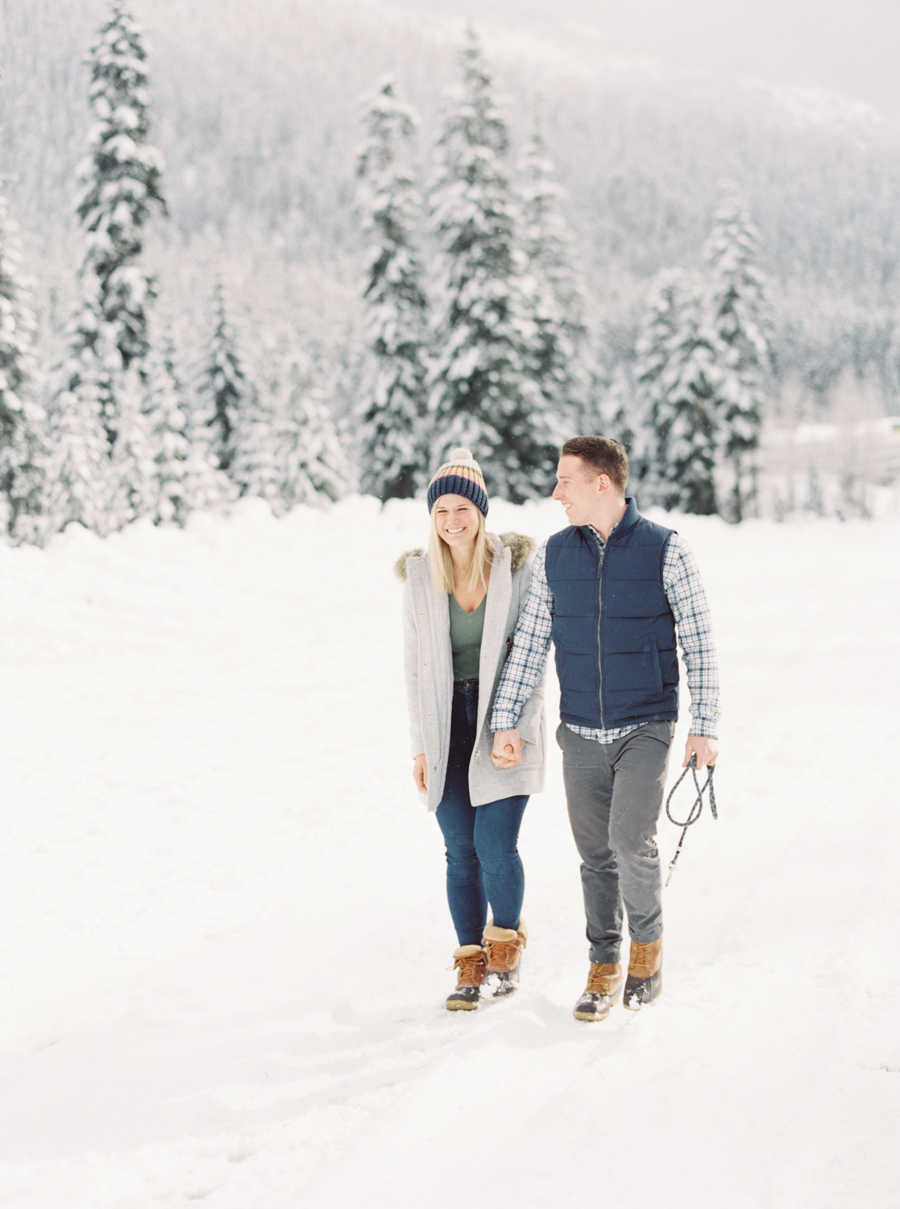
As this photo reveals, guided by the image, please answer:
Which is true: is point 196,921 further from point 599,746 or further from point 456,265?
point 456,265

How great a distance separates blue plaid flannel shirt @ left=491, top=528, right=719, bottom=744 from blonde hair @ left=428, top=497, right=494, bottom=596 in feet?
0.73

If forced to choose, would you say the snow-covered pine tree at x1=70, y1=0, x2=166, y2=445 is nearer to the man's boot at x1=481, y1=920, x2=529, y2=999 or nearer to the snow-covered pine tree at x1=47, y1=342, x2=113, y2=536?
the snow-covered pine tree at x1=47, y1=342, x2=113, y2=536

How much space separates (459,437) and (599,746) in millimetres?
23189

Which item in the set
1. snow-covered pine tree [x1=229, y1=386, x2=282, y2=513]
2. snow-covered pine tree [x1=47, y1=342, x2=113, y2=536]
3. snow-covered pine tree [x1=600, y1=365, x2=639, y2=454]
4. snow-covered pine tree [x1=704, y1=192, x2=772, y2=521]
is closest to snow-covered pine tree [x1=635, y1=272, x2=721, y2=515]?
snow-covered pine tree [x1=704, y1=192, x2=772, y2=521]

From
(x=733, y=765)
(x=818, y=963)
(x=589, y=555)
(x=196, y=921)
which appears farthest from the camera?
(x=733, y=765)

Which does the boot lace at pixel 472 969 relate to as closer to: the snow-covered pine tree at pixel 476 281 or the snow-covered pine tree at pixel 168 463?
the snow-covered pine tree at pixel 476 281

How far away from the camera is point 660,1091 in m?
2.88

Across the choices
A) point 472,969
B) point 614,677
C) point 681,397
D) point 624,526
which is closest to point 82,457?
point 681,397

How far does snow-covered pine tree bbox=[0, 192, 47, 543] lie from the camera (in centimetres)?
2161

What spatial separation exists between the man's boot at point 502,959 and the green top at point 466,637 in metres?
1.04

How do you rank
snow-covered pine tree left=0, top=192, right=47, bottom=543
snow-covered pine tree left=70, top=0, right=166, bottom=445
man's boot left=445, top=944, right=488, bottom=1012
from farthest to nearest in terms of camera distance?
snow-covered pine tree left=70, top=0, right=166, bottom=445, snow-covered pine tree left=0, top=192, right=47, bottom=543, man's boot left=445, top=944, right=488, bottom=1012

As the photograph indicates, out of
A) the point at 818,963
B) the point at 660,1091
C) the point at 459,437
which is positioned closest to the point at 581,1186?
the point at 660,1091

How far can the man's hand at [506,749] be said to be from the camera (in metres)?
3.36

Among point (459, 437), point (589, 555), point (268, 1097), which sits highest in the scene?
point (459, 437)
